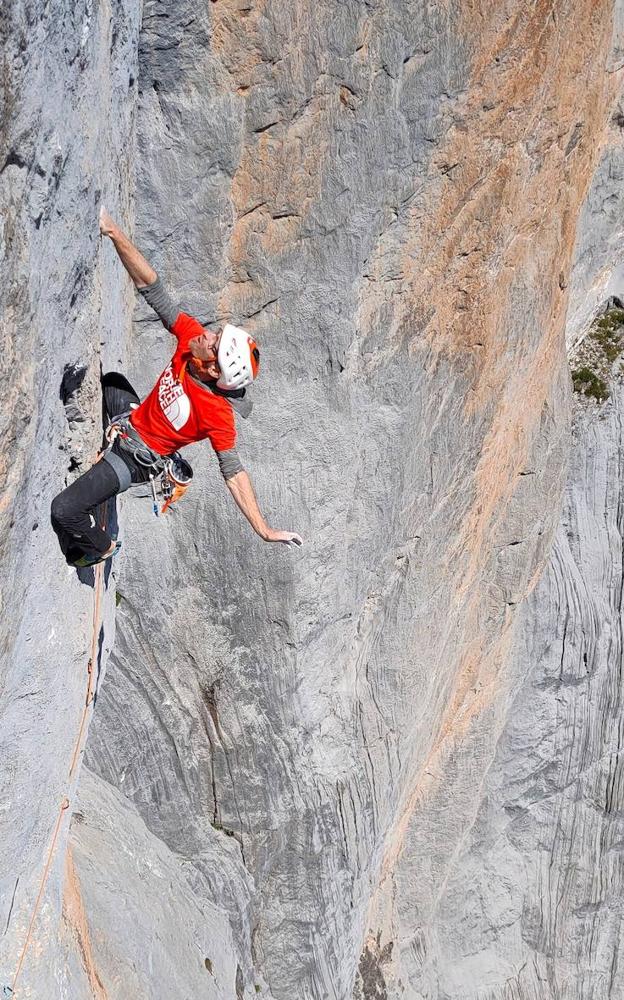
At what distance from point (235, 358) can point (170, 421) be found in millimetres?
722

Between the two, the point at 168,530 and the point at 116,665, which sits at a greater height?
the point at 168,530

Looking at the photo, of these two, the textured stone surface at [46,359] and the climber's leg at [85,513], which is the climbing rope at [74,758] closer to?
the textured stone surface at [46,359]

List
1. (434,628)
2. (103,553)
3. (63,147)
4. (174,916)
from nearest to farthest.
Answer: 1. (63,147)
2. (103,553)
3. (174,916)
4. (434,628)

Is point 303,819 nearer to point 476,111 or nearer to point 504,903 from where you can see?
point 504,903

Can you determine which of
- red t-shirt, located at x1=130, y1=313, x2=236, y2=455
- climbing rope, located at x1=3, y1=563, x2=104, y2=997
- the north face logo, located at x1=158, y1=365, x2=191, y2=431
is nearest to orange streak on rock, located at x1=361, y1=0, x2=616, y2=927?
red t-shirt, located at x1=130, y1=313, x2=236, y2=455

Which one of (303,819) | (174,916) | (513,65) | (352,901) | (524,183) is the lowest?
(352,901)

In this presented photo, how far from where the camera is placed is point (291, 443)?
771 centimetres

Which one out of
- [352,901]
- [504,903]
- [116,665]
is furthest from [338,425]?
[504,903]

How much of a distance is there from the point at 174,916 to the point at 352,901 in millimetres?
2476

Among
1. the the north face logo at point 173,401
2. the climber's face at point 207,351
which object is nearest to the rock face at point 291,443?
the the north face logo at point 173,401

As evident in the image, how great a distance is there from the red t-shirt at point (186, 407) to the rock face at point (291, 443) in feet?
1.82

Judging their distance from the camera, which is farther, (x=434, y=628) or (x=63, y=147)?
(x=434, y=628)

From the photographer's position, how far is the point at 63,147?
187 inches

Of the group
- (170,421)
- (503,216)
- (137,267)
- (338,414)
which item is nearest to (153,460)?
(170,421)
